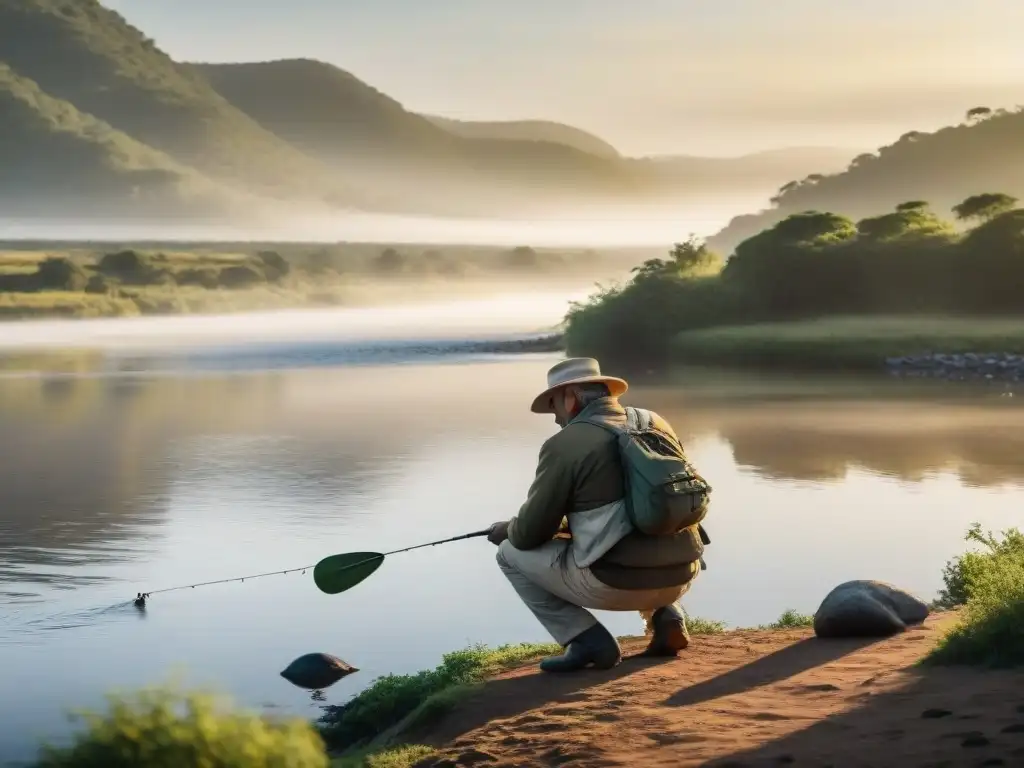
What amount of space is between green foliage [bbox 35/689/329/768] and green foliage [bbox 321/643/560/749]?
333 centimetres

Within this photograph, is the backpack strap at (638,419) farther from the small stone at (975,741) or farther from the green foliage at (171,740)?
the green foliage at (171,740)

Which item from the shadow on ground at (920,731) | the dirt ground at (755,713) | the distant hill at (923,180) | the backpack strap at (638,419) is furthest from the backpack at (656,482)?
the distant hill at (923,180)

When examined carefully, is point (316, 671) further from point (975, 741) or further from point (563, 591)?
point (975, 741)

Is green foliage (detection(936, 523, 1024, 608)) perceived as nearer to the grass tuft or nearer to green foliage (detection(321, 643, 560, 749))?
the grass tuft

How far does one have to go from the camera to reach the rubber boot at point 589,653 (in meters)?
8.55

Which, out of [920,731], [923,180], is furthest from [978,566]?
[923,180]

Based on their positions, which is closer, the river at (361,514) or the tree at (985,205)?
the river at (361,514)

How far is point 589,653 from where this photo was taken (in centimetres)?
856

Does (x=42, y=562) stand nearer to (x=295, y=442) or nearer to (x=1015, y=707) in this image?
(x=1015, y=707)

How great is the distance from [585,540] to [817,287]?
198 ft

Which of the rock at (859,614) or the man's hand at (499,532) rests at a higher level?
the man's hand at (499,532)

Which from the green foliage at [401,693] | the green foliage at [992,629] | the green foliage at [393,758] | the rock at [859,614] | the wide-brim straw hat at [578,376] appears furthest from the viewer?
the rock at [859,614]

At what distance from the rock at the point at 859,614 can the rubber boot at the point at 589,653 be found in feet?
4.71

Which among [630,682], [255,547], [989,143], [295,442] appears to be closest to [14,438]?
[295,442]
